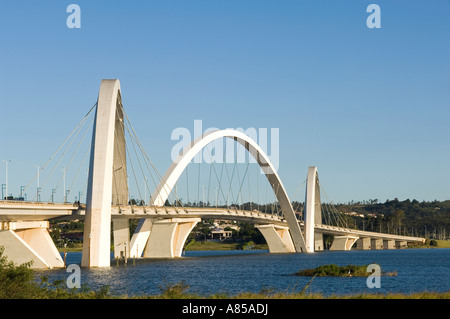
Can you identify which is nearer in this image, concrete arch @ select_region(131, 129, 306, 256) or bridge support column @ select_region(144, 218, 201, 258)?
concrete arch @ select_region(131, 129, 306, 256)

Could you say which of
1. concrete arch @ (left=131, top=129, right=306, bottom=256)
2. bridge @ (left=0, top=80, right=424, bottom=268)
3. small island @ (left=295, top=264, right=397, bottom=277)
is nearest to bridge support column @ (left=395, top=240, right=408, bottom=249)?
bridge @ (left=0, top=80, right=424, bottom=268)

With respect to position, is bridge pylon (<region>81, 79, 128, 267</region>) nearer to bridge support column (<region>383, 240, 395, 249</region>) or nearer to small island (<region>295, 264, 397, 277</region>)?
small island (<region>295, 264, 397, 277</region>)

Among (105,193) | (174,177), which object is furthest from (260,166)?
(105,193)

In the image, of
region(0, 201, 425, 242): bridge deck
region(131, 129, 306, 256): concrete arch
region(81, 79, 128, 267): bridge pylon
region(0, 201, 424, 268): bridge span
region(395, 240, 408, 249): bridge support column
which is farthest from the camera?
region(395, 240, 408, 249): bridge support column

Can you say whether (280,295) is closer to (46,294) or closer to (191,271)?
(46,294)

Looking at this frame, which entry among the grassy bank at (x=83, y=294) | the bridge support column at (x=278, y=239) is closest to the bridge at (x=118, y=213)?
the bridge support column at (x=278, y=239)

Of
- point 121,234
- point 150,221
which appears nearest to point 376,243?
point 150,221

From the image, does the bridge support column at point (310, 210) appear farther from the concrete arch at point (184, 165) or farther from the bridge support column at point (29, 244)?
the bridge support column at point (29, 244)
